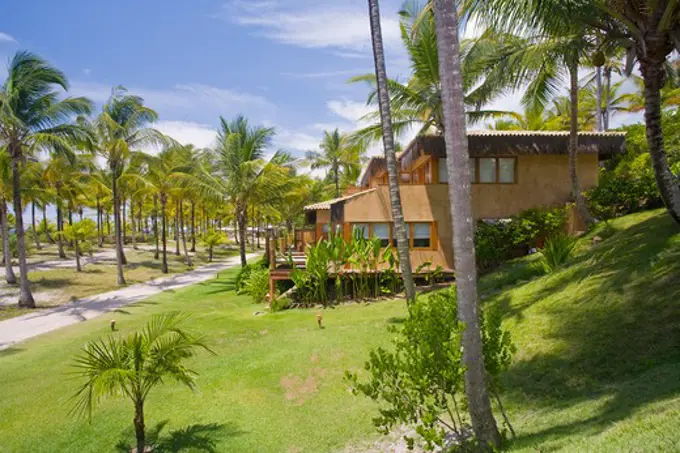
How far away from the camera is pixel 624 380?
5.89m

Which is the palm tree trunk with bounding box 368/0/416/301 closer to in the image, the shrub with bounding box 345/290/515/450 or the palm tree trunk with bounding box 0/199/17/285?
the shrub with bounding box 345/290/515/450

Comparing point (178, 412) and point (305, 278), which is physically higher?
point (305, 278)

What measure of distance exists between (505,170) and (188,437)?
49.8ft

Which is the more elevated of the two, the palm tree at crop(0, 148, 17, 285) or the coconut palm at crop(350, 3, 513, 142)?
the coconut palm at crop(350, 3, 513, 142)

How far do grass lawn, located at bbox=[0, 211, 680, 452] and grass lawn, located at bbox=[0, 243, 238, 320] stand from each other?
992 cm

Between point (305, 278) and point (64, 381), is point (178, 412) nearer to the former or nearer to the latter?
point (64, 381)

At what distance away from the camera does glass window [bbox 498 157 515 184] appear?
57.6 feet

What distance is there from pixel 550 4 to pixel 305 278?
1127 cm

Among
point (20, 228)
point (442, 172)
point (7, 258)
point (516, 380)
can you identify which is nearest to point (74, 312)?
point (20, 228)

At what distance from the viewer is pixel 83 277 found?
1030 inches

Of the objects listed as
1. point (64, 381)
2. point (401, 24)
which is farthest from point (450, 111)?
point (401, 24)

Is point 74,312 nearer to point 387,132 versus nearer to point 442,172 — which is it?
point 387,132

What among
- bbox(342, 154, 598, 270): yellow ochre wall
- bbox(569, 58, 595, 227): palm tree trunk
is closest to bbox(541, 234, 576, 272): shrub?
bbox(569, 58, 595, 227): palm tree trunk

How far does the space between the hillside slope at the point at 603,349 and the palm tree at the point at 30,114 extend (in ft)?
59.5
